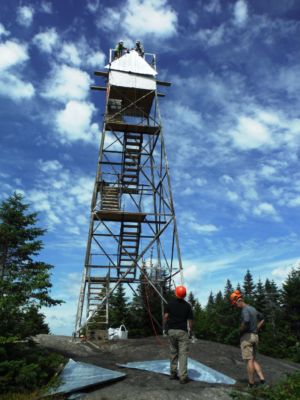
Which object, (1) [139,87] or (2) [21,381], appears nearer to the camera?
(2) [21,381]

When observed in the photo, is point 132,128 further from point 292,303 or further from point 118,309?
point 292,303

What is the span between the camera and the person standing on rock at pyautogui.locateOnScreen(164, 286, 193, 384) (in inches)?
299

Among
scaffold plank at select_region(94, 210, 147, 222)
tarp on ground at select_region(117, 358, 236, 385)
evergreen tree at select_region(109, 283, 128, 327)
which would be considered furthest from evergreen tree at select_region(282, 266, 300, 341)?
tarp on ground at select_region(117, 358, 236, 385)

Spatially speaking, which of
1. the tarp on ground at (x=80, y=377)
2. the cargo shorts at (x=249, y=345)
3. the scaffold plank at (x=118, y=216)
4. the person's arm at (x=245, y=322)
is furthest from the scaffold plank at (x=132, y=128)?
the cargo shorts at (x=249, y=345)

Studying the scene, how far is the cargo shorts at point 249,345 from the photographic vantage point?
24.9 feet

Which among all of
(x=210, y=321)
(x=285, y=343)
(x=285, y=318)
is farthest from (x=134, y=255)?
(x=210, y=321)

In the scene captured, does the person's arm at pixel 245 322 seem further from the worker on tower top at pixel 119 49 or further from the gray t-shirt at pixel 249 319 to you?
the worker on tower top at pixel 119 49

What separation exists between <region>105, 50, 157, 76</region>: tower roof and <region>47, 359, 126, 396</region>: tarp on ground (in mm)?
13647

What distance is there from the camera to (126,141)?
18297 millimetres

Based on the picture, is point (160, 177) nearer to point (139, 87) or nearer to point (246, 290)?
point (139, 87)

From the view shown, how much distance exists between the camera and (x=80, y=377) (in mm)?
7617

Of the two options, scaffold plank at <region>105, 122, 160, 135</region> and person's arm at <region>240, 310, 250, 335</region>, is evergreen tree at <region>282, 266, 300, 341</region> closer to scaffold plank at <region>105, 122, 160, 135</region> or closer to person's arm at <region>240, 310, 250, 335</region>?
A: scaffold plank at <region>105, 122, 160, 135</region>

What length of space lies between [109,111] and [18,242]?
9.97 m

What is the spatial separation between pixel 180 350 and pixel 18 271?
184 inches
